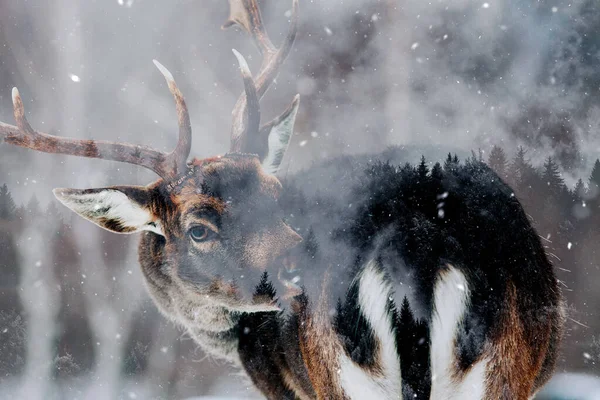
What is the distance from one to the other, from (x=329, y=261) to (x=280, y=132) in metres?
0.57

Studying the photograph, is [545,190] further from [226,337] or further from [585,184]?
[226,337]

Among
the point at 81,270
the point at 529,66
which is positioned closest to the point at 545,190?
the point at 529,66

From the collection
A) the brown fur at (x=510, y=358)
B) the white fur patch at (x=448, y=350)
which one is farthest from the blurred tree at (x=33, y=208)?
the brown fur at (x=510, y=358)

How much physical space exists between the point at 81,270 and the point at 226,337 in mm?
604

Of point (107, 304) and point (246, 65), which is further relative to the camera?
point (107, 304)

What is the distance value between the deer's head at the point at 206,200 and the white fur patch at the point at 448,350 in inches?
18.0

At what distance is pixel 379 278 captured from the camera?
1147 mm

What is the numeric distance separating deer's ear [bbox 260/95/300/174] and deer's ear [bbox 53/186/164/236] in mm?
411

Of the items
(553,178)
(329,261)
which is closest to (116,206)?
(329,261)

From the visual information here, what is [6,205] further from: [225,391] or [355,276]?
[355,276]

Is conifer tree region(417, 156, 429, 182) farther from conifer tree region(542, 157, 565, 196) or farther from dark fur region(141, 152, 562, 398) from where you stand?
conifer tree region(542, 157, 565, 196)

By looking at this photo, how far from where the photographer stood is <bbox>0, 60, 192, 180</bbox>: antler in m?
1.63

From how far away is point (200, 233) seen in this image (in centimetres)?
152

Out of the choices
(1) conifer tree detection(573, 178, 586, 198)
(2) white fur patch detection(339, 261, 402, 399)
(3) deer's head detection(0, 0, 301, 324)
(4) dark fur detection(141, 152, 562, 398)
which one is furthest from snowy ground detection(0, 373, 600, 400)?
(2) white fur patch detection(339, 261, 402, 399)
